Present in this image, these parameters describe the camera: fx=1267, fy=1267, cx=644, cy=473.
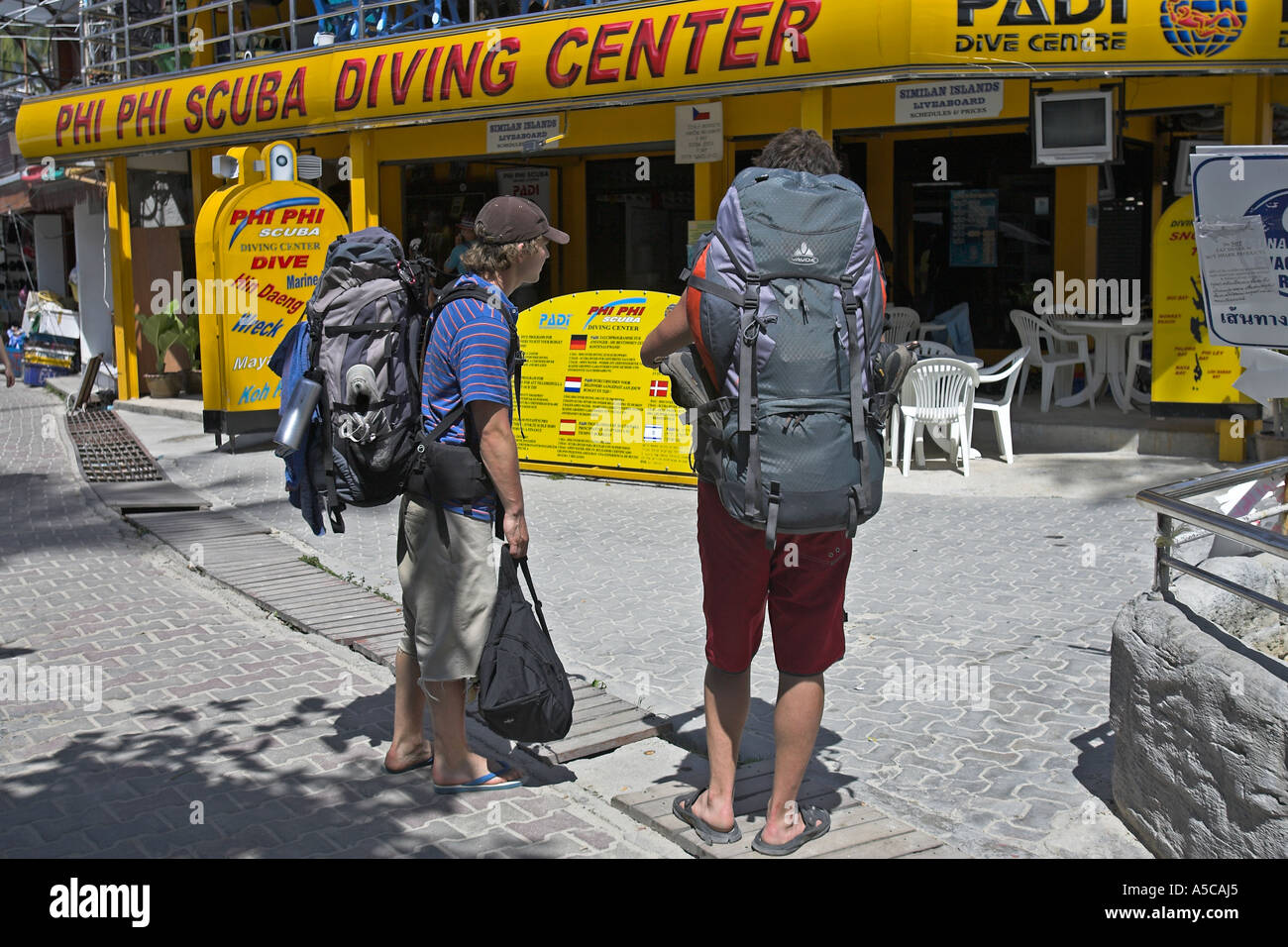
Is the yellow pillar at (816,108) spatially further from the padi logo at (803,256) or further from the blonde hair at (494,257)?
the padi logo at (803,256)

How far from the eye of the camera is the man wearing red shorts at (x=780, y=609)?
3.57m

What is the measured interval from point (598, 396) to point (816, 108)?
2909mm

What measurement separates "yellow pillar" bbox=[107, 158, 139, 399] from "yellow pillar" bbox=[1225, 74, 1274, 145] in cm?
Result: 1275

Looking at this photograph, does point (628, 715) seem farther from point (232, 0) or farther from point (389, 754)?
point (232, 0)

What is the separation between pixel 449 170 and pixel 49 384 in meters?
7.71

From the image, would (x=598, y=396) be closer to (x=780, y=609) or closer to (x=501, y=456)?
(x=501, y=456)

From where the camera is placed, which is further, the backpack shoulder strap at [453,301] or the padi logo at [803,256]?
the backpack shoulder strap at [453,301]

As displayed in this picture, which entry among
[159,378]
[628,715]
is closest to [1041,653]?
[628,715]

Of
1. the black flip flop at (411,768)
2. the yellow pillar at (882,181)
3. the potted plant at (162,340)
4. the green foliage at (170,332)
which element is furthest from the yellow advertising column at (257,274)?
the black flip flop at (411,768)

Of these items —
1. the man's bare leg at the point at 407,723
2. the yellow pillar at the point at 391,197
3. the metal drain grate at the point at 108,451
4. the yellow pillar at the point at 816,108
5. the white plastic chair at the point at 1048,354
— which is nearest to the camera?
the man's bare leg at the point at 407,723

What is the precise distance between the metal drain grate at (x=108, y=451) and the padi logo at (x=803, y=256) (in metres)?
8.96

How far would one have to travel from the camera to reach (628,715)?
505 centimetres

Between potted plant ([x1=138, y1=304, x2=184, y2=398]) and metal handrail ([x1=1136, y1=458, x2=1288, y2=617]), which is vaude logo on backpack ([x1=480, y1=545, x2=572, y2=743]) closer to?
metal handrail ([x1=1136, y1=458, x2=1288, y2=617])

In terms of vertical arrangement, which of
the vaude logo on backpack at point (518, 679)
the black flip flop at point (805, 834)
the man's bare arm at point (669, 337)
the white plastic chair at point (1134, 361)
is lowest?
the black flip flop at point (805, 834)
